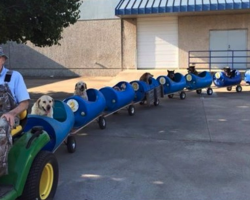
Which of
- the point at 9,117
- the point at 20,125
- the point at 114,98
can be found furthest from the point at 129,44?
the point at 9,117

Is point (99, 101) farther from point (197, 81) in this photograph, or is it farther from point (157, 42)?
point (157, 42)

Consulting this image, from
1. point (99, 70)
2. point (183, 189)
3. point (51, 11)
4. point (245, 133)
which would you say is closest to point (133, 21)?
point (99, 70)

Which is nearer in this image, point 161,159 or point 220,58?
point 161,159

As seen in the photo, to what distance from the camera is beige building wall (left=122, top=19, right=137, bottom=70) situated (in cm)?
2094

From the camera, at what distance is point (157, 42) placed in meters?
20.8

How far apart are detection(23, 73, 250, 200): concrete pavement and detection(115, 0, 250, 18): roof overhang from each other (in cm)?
975

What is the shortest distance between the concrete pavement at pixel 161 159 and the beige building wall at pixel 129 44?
39.3 ft

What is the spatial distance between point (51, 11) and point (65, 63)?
13.8 m

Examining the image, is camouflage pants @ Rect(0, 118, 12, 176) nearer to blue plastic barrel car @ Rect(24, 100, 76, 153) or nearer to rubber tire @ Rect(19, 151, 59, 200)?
rubber tire @ Rect(19, 151, 59, 200)

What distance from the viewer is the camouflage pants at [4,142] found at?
3.09 meters

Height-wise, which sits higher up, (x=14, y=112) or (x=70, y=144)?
(x=14, y=112)

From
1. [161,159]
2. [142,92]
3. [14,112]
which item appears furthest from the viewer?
[142,92]

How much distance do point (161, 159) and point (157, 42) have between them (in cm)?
1584

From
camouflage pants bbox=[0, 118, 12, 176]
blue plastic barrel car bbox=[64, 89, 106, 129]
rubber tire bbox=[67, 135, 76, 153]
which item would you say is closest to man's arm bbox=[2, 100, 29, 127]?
camouflage pants bbox=[0, 118, 12, 176]
